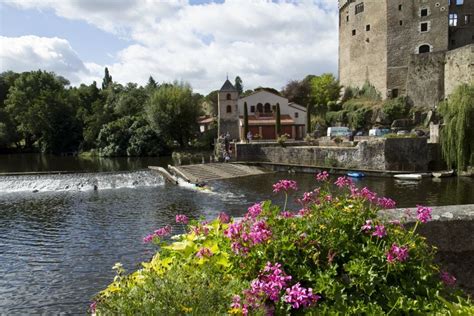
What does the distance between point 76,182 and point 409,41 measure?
3641cm

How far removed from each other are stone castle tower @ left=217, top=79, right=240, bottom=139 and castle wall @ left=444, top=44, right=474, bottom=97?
2032 cm

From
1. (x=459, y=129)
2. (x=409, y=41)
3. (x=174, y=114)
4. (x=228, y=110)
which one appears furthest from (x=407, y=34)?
(x=174, y=114)

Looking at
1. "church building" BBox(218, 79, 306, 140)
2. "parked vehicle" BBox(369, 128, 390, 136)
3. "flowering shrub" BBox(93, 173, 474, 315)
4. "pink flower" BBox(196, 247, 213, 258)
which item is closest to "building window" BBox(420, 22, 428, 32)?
"parked vehicle" BBox(369, 128, 390, 136)

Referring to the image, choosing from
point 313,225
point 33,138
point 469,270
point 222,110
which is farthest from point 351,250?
point 33,138

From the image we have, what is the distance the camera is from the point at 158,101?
46750 mm

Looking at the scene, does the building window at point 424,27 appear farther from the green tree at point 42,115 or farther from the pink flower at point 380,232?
the pink flower at point 380,232

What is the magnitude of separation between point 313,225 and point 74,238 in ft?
40.7

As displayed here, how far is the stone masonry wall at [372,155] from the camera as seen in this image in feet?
90.3

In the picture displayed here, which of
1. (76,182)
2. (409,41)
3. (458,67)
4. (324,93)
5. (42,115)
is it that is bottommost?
(76,182)

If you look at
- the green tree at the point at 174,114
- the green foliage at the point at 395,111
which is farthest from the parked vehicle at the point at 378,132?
the green tree at the point at 174,114

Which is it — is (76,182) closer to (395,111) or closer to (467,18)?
(395,111)

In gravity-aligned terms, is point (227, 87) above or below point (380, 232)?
above

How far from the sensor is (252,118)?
1794 inches

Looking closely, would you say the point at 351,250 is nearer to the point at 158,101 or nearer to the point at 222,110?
the point at 222,110
